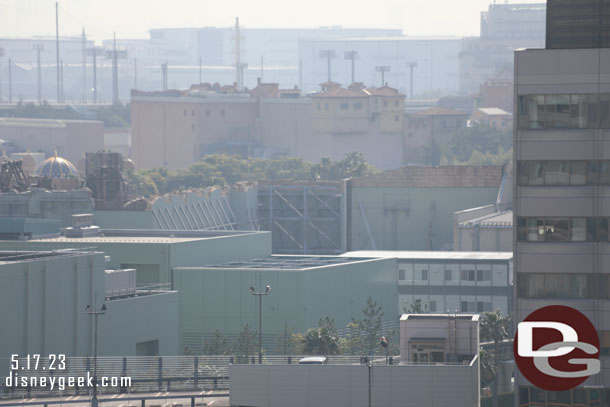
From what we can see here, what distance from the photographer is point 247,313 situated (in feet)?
319


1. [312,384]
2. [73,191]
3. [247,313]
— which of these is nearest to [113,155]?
[73,191]

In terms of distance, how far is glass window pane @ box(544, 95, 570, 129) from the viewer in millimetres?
51844

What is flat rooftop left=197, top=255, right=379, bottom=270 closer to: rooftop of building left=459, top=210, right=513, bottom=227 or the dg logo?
rooftop of building left=459, top=210, right=513, bottom=227

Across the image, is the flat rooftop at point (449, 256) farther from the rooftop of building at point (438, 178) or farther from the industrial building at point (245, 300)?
the rooftop of building at point (438, 178)

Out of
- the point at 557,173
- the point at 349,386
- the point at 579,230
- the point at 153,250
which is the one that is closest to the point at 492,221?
the point at 153,250

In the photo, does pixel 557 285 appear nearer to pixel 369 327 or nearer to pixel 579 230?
pixel 579 230

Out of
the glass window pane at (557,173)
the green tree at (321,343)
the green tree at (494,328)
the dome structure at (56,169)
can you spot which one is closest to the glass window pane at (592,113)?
the glass window pane at (557,173)

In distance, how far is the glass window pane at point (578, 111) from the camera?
51688mm

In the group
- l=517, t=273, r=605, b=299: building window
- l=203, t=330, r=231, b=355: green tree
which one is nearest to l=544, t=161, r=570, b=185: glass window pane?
l=517, t=273, r=605, b=299: building window

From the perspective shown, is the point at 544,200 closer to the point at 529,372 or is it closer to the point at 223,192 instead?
the point at 529,372

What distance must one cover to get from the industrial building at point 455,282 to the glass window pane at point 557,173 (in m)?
55.1

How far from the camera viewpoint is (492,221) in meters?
127

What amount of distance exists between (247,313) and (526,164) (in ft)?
152

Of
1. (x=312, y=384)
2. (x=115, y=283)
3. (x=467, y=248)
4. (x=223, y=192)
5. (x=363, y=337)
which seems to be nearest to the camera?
(x=312, y=384)
